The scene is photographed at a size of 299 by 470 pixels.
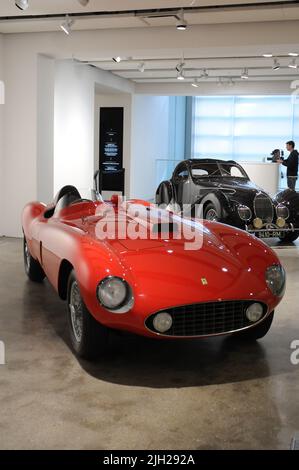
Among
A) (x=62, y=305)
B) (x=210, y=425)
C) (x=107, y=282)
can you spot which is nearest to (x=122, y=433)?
(x=210, y=425)

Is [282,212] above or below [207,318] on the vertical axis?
above

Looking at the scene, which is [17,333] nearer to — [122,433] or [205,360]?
[205,360]

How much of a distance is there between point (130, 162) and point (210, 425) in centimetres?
1139

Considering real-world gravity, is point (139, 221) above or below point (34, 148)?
below

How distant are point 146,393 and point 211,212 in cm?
533

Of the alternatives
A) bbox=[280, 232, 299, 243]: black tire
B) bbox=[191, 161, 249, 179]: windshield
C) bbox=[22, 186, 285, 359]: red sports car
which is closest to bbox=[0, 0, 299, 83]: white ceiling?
bbox=[191, 161, 249, 179]: windshield

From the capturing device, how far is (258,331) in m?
3.98

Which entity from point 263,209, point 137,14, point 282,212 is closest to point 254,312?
point 137,14

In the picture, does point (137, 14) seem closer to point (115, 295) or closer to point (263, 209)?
point (263, 209)

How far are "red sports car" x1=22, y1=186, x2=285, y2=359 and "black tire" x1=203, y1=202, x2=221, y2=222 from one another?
370cm

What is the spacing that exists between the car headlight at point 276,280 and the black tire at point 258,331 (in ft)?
0.84

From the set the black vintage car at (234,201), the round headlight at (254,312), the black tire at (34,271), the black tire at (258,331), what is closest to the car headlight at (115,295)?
the round headlight at (254,312)

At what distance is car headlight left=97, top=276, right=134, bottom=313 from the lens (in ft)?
10.7

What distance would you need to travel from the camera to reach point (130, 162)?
45.3 feet
